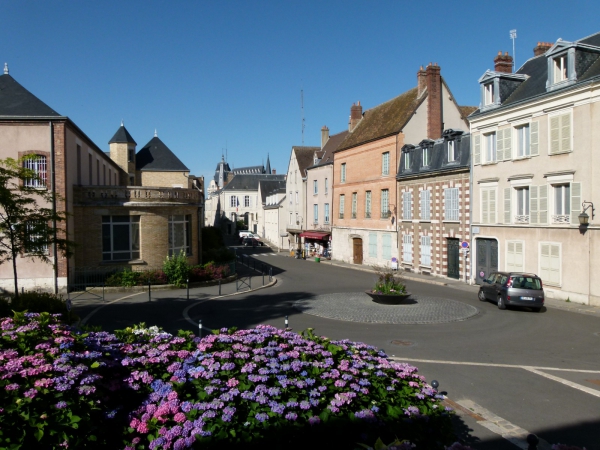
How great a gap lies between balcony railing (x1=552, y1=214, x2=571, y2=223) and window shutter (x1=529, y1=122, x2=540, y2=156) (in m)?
2.68

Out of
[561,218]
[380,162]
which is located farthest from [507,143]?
[380,162]

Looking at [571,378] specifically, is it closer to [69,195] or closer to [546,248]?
[546,248]

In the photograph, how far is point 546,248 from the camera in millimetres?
19484

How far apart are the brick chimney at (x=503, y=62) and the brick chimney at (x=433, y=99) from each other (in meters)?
5.66

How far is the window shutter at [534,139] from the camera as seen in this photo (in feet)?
65.2

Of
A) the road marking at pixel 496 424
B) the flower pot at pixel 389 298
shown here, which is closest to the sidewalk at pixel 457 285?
the flower pot at pixel 389 298

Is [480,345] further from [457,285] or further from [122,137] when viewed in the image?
[122,137]

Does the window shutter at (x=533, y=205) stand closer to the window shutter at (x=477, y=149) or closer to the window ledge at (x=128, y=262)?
the window shutter at (x=477, y=149)

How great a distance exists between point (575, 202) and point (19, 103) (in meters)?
22.5

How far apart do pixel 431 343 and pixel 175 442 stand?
9223mm

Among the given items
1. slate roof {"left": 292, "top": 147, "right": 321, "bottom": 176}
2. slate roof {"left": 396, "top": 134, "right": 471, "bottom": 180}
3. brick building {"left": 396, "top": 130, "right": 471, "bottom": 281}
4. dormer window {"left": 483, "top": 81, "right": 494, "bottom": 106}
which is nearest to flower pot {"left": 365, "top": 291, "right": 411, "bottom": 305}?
brick building {"left": 396, "top": 130, "right": 471, "bottom": 281}

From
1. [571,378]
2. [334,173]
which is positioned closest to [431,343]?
[571,378]

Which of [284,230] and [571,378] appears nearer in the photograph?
[571,378]

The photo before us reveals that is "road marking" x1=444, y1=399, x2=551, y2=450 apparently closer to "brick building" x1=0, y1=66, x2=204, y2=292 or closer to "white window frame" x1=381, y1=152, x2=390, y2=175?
"brick building" x1=0, y1=66, x2=204, y2=292
